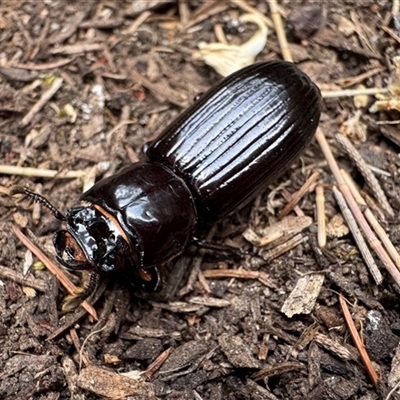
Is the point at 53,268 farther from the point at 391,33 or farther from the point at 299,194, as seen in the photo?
the point at 391,33

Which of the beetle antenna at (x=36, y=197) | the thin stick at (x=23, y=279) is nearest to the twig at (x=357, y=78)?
the beetle antenna at (x=36, y=197)

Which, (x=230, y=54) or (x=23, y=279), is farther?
(x=230, y=54)

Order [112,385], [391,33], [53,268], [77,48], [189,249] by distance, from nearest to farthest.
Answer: [112,385] → [53,268] → [189,249] → [391,33] → [77,48]

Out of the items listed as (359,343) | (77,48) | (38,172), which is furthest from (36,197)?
(359,343)

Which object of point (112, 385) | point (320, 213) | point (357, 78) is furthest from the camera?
point (357, 78)

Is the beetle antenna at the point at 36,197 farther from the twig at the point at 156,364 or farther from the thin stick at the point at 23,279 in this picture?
the twig at the point at 156,364

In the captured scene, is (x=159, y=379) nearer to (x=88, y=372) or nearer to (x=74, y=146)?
(x=88, y=372)
